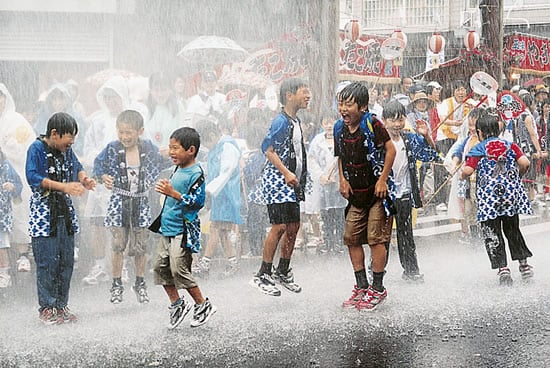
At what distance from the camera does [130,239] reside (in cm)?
620

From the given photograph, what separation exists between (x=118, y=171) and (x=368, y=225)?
1909 mm

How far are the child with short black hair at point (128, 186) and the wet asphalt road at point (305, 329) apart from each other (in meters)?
0.29

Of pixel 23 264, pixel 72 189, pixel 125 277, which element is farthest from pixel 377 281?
pixel 23 264

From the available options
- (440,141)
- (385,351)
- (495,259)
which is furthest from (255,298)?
(440,141)

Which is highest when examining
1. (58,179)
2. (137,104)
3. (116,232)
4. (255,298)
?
(137,104)

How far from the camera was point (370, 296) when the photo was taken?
5.70m

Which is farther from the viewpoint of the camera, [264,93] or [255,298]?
[264,93]

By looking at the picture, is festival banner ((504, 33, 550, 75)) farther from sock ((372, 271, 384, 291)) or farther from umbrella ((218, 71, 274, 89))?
sock ((372, 271, 384, 291))

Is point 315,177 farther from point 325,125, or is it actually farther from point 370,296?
point 370,296

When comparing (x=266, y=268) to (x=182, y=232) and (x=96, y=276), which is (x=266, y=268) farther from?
(x=96, y=276)

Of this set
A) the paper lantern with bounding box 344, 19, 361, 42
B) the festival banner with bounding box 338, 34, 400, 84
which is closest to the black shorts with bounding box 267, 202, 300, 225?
the festival banner with bounding box 338, 34, 400, 84

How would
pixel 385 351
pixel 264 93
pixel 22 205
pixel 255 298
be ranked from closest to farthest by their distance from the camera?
pixel 385 351, pixel 255 298, pixel 22 205, pixel 264 93

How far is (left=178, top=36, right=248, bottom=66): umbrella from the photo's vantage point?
11.9m

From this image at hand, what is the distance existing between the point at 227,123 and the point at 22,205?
2324mm
